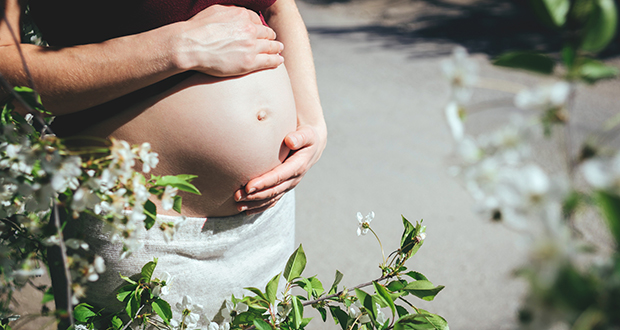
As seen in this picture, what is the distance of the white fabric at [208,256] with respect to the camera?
86cm

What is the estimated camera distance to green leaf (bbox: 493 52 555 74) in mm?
353

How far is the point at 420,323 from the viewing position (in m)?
0.71

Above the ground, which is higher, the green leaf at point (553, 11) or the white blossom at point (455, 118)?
the green leaf at point (553, 11)

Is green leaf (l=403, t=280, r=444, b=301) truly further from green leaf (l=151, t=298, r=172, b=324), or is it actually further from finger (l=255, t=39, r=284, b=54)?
finger (l=255, t=39, r=284, b=54)

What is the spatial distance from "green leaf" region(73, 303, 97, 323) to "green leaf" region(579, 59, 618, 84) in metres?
0.92

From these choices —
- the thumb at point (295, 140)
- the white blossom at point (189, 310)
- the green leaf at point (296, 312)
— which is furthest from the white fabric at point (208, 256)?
the green leaf at point (296, 312)

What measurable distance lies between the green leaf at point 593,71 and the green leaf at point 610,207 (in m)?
0.10

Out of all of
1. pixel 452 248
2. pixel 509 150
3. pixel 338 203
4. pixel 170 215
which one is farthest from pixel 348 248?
pixel 509 150

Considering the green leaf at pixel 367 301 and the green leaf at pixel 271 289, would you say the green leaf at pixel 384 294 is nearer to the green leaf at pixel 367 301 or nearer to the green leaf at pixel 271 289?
the green leaf at pixel 367 301

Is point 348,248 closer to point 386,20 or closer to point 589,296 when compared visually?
point 589,296

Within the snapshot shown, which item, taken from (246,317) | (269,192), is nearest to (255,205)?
(269,192)

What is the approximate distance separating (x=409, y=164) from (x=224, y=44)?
82.2 inches

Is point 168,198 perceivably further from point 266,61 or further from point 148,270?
point 266,61

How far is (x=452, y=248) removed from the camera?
2.17m
